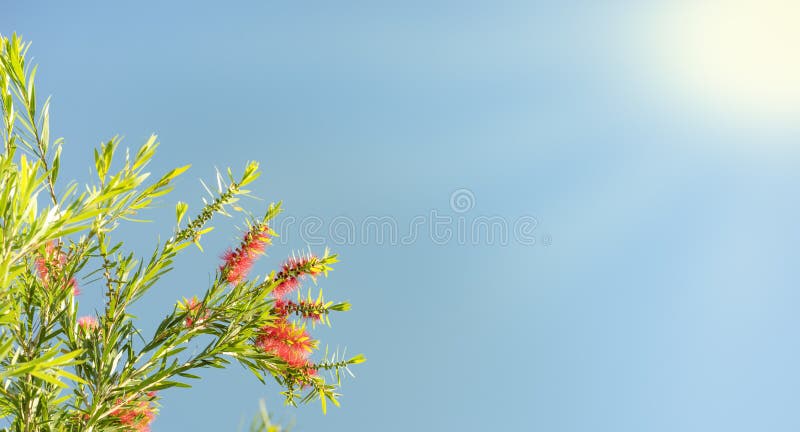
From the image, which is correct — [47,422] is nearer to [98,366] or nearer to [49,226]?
[98,366]

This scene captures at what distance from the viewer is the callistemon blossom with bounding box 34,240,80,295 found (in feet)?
7.39

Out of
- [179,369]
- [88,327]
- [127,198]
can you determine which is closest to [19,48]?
[127,198]

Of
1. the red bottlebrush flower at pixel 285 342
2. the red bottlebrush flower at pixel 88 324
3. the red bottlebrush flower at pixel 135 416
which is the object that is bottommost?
the red bottlebrush flower at pixel 135 416

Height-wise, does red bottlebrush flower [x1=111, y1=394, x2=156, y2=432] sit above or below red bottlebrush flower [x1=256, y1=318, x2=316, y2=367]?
below

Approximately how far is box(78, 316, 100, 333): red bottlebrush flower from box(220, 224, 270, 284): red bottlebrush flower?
59 centimetres

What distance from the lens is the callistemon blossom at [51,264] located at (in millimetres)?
2252

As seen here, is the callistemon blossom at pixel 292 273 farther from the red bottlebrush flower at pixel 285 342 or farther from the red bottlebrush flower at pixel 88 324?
the red bottlebrush flower at pixel 88 324

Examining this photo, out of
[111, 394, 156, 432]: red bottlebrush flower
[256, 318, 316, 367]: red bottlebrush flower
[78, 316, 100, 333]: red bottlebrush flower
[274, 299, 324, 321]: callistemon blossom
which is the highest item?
[274, 299, 324, 321]: callistemon blossom

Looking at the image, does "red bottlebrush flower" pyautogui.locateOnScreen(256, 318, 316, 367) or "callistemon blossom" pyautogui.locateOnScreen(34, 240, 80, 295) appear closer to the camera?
"callistemon blossom" pyautogui.locateOnScreen(34, 240, 80, 295)

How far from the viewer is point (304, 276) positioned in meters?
2.73

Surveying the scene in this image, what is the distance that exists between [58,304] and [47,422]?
461 mm

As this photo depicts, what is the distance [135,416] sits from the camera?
2.42 metres

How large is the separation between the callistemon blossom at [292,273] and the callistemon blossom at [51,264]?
2.93ft

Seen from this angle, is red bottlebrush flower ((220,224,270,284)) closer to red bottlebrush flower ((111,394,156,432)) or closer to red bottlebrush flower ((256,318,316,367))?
red bottlebrush flower ((256,318,316,367))
